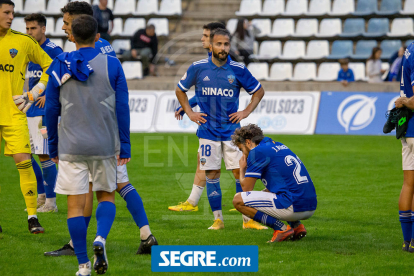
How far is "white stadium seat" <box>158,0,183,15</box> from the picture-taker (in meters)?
20.7

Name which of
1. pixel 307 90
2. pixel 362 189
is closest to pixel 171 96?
pixel 307 90

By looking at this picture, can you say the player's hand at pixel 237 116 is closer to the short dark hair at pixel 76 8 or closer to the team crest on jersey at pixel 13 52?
the short dark hair at pixel 76 8

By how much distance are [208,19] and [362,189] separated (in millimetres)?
13174

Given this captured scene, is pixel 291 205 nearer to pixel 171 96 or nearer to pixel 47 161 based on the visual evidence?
pixel 47 161

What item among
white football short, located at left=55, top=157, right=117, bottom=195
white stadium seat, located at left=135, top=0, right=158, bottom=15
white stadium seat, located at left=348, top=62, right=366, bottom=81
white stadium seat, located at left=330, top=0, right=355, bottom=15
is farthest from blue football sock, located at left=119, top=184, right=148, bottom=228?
white stadium seat, located at left=135, top=0, right=158, bottom=15

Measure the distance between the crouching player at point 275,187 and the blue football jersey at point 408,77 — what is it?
3.72 ft

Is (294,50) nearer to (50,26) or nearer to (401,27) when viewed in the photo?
(401,27)

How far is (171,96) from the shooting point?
52.2 feet

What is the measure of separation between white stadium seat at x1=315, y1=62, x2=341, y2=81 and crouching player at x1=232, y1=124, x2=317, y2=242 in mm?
12713

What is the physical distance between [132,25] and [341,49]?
759 cm

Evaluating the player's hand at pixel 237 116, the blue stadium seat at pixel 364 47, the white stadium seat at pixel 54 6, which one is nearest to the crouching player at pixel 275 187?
the player's hand at pixel 237 116

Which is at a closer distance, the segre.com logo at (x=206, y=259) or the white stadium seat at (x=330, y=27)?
the segre.com logo at (x=206, y=259)

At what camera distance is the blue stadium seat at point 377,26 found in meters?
18.9

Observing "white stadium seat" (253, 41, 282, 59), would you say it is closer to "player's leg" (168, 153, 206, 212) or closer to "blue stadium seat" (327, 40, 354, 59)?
"blue stadium seat" (327, 40, 354, 59)
